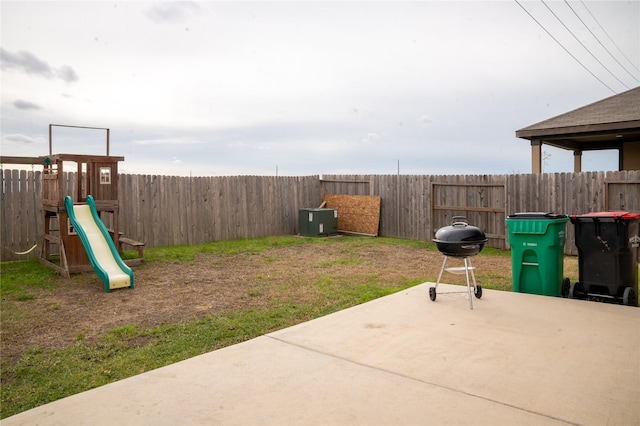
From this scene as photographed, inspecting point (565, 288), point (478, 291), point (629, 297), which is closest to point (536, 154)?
point (565, 288)

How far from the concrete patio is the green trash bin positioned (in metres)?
1.21

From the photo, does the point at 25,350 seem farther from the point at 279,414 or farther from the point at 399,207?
the point at 399,207

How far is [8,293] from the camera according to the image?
7.46 metres

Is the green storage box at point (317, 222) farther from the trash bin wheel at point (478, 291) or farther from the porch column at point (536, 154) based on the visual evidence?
the trash bin wheel at point (478, 291)

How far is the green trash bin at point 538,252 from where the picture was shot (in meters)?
6.03

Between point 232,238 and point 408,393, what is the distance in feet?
38.9

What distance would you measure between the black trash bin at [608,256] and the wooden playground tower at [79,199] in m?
8.14

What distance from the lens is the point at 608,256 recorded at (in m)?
5.87

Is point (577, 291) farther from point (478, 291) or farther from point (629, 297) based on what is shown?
point (478, 291)

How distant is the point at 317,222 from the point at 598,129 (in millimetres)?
8323

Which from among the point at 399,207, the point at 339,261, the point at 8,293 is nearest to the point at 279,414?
the point at 8,293

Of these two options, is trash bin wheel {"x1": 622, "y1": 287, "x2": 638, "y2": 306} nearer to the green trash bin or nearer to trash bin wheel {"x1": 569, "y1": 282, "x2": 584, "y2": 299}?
trash bin wheel {"x1": 569, "y1": 282, "x2": 584, "y2": 299}

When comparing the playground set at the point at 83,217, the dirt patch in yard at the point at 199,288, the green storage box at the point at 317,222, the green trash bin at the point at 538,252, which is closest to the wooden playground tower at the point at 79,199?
the playground set at the point at 83,217

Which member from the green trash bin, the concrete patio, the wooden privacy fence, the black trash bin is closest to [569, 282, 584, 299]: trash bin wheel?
the black trash bin
